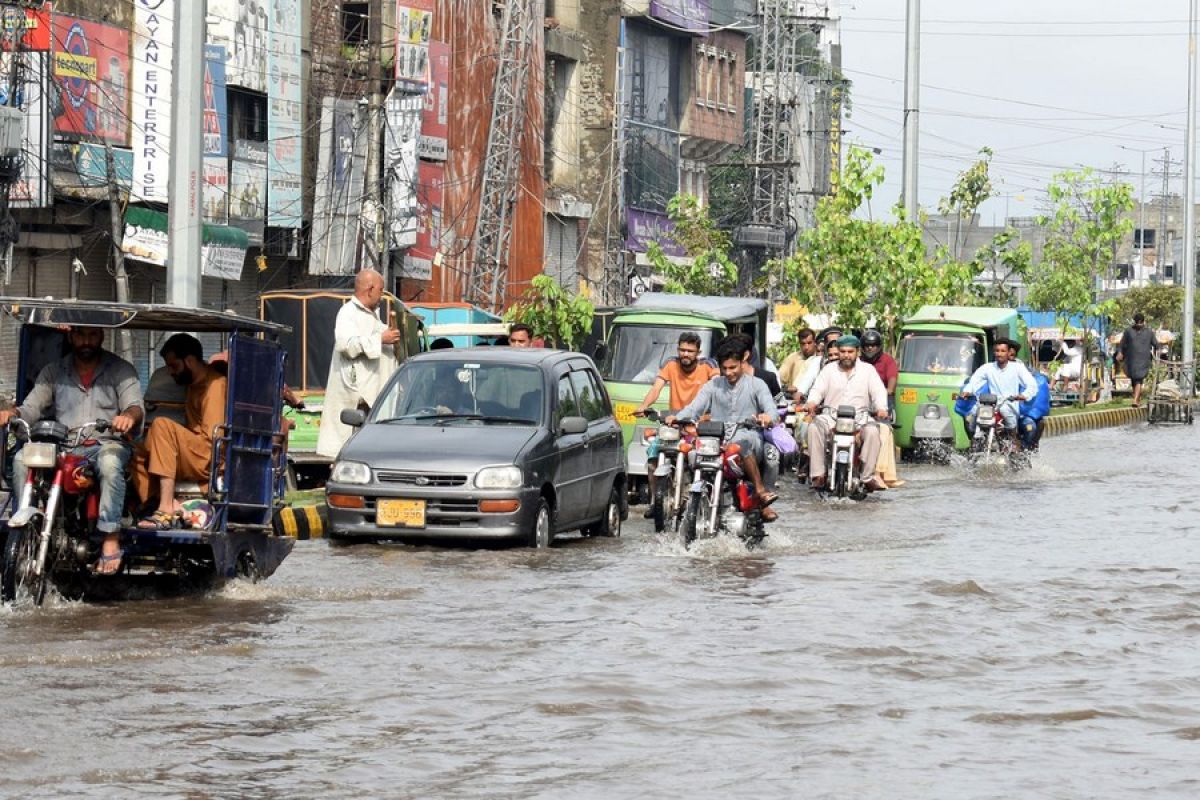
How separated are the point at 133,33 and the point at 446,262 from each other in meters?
14.0

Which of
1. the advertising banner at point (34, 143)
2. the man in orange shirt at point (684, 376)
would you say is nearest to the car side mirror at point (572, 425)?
the man in orange shirt at point (684, 376)

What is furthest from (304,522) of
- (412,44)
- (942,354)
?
(412,44)

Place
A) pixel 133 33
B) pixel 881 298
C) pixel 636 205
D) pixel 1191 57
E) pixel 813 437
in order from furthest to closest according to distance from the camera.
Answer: pixel 636 205
pixel 1191 57
pixel 881 298
pixel 133 33
pixel 813 437

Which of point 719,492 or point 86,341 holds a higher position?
point 86,341

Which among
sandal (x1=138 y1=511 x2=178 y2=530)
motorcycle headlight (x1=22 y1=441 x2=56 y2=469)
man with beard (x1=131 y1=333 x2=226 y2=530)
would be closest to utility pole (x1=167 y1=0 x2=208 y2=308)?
man with beard (x1=131 y1=333 x2=226 y2=530)

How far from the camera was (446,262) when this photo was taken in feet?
152

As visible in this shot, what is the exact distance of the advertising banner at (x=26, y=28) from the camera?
28.5 meters

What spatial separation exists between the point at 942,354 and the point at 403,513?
16.8 m

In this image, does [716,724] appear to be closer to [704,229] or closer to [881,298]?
[881,298]

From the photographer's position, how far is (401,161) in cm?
4078

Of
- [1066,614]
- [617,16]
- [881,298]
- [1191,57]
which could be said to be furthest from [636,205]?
[1066,614]

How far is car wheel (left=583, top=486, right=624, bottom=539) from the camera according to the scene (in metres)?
18.1

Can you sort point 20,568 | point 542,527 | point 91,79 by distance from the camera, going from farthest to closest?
point 91,79
point 542,527
point 20,568

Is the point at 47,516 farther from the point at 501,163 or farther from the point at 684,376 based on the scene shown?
the point at 501,163
